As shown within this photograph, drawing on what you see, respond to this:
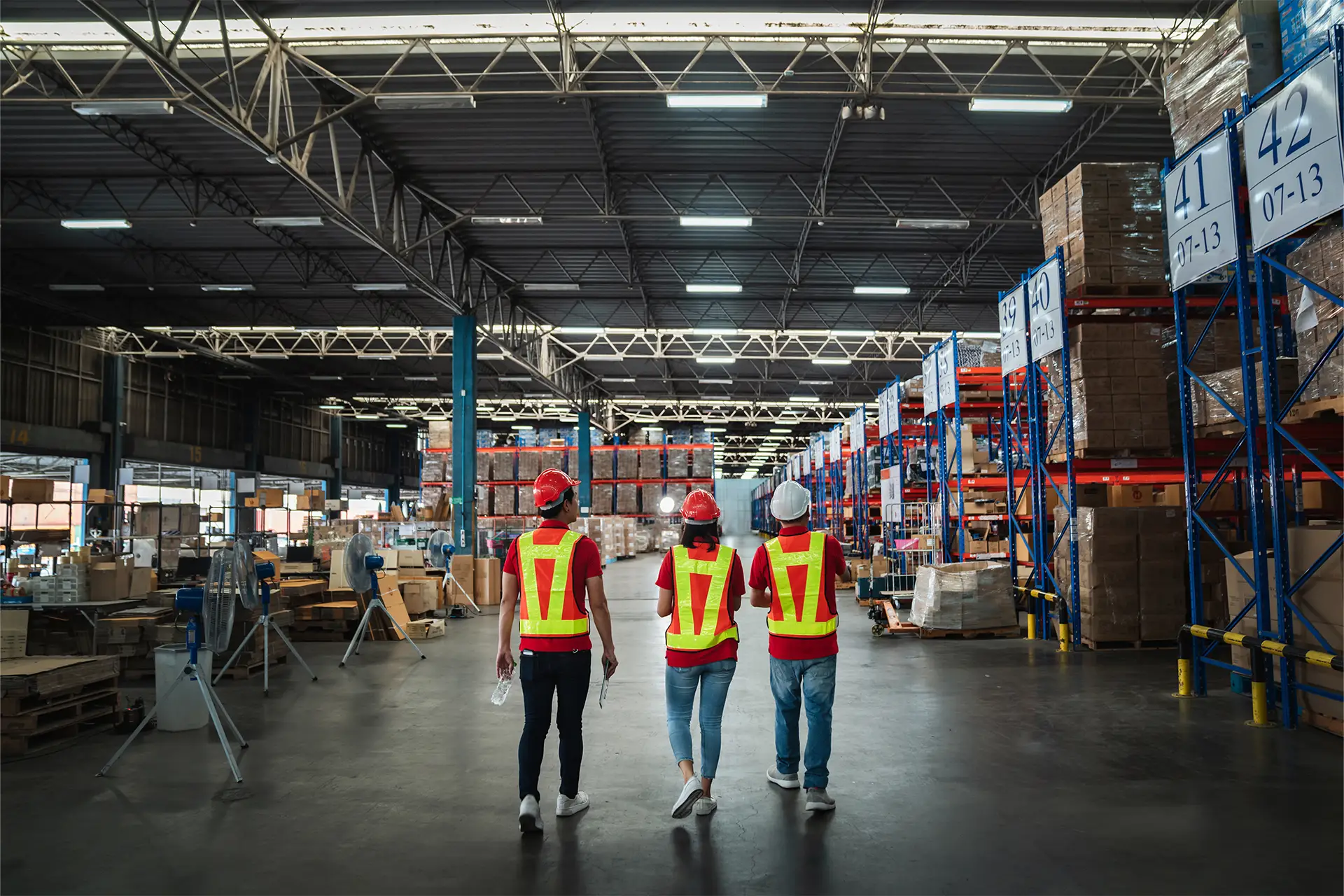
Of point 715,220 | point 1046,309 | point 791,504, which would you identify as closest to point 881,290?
point 715,220

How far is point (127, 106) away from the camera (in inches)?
449

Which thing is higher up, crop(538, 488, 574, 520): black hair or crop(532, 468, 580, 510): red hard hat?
crop(532, 468, 580, 510): red hard hat

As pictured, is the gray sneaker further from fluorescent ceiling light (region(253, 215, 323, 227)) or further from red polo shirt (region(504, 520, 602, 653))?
fluorescent ceiling light (region(253, 215, 323, 227))

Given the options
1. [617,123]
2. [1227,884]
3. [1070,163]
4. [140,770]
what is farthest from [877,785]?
[1070,163]

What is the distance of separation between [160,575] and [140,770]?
1234cm

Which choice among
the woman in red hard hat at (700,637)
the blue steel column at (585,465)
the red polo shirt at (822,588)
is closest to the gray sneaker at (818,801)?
the woman in red hard hat at (700,637)

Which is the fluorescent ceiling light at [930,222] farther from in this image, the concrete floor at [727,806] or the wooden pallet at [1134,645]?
the concrete floor at [727,806]

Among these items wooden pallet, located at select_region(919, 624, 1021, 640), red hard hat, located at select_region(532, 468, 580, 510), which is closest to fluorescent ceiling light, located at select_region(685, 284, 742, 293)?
wooden pallet, located at select_region(919, 624, 1021, 640)

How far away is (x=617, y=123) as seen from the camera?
44.8 feet

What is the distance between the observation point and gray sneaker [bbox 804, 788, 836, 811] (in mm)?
4602

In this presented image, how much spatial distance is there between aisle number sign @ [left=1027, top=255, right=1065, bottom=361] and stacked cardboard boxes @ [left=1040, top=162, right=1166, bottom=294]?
22cm

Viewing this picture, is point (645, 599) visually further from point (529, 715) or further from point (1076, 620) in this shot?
point (529, 715)

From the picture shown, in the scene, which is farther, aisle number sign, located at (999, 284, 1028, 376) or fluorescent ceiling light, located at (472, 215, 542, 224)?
fluorescent ceiling light, located at (472, 215, 542, 224)

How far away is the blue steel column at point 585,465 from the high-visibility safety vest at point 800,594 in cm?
2888
